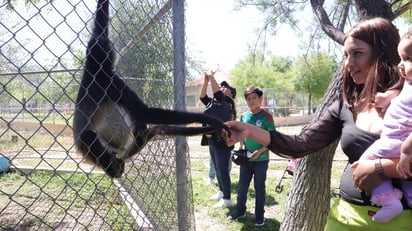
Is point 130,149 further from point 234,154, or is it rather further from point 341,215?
point 234,154

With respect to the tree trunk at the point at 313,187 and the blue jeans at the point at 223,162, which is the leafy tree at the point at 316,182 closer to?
the tree trunk at the point at 313,187

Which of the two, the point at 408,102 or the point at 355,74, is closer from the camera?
the point at 408,102

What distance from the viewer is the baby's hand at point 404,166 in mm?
1466

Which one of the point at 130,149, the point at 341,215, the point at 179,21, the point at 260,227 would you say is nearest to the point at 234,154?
the point at 260,227

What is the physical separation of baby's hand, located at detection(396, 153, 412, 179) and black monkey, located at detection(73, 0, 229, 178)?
1.22 meters

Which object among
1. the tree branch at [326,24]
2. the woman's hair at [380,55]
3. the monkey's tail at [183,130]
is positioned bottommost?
the monkey's tail at [183,130]

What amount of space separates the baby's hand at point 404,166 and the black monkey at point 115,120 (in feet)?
3.99

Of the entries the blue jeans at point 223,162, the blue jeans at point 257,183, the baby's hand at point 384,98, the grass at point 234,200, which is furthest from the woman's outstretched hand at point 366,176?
the blue jeans at point 223,162

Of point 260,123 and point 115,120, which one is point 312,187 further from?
point 115,120

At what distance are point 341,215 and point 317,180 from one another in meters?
1.89

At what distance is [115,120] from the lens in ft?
9.96

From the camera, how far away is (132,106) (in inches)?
108

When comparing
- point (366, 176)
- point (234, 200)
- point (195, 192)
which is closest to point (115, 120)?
point (366, 176)

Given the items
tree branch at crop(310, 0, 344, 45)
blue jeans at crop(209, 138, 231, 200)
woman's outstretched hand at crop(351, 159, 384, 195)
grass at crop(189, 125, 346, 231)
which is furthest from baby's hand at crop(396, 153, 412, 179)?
blue jeans at crop(209, 138, 231, 200)
